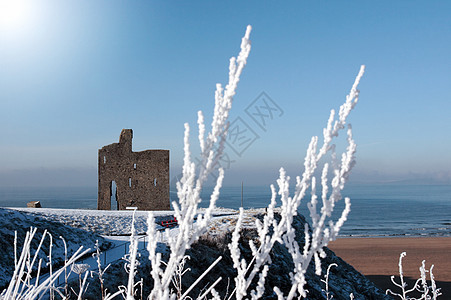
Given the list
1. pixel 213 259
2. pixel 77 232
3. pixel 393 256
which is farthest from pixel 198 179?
pixel 393 256

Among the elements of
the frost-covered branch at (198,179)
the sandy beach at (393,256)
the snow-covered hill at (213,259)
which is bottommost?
the sandy beach at (393,256)

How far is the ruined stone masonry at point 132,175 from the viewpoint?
73.8 feet

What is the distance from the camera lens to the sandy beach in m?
17.0

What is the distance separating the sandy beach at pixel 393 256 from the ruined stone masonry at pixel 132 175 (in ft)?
38.5

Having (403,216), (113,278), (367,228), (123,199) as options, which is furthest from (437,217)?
(113,278)

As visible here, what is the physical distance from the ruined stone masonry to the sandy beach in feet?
38.5

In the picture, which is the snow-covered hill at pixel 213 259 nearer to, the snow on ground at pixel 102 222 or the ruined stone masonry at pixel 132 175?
the snow on ground at pixel 102 222

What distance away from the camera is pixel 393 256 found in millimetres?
21672

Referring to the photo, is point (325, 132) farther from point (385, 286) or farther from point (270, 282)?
point (385, 286)

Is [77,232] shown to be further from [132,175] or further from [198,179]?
[132,175]

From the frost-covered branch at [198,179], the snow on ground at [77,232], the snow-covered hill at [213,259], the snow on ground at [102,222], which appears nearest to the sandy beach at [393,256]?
the snow-covered hill at [213,259]

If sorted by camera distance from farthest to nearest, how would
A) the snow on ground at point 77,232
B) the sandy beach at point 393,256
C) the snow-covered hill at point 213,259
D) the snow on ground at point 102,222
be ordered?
the sandy beach at point 393,256
the snow on ground at point 102,222
the snow on ground at point 77,232
the snow-covered hill at point 213,259

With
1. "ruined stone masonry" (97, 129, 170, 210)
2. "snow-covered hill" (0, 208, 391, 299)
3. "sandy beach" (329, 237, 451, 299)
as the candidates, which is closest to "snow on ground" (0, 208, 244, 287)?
"snow-covered hill" (0, 208, 391, 299)

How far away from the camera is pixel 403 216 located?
4816cm
